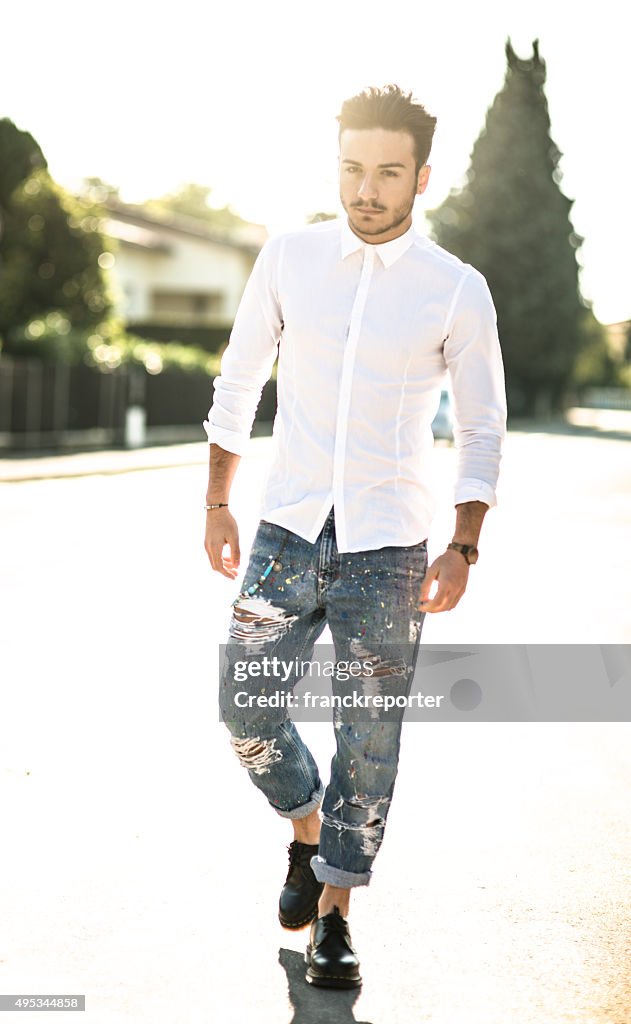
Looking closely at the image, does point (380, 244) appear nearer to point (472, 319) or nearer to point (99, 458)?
point (472, 319)

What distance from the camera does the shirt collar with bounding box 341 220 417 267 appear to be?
3.26m

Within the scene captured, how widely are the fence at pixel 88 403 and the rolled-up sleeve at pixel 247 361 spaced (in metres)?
21.2

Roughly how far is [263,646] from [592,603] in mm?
6112

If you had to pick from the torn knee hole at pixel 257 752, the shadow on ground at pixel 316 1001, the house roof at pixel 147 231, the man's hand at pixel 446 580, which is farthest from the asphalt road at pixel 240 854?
the house roof at pixel 147 231

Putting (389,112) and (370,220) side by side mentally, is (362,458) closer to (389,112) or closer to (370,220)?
(370,220)

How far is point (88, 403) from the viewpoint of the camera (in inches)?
1064

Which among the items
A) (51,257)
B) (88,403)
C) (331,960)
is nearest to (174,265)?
(51,257)

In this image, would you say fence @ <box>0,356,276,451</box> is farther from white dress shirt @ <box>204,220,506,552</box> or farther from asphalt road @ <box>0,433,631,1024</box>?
white dress shirt @ <box>204,220,506,552</box>

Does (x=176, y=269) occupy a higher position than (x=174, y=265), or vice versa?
(x=174, y=265)

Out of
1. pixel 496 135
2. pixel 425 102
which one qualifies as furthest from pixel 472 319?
pixel 496 135

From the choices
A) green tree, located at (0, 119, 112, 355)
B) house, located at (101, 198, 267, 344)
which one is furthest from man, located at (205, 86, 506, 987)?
house, located at (101, 198, 267, 344)

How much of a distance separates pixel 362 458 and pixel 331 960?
1.16 meters

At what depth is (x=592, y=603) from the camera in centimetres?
913

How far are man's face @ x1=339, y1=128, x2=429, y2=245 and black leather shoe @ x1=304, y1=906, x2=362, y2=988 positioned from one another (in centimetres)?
162
